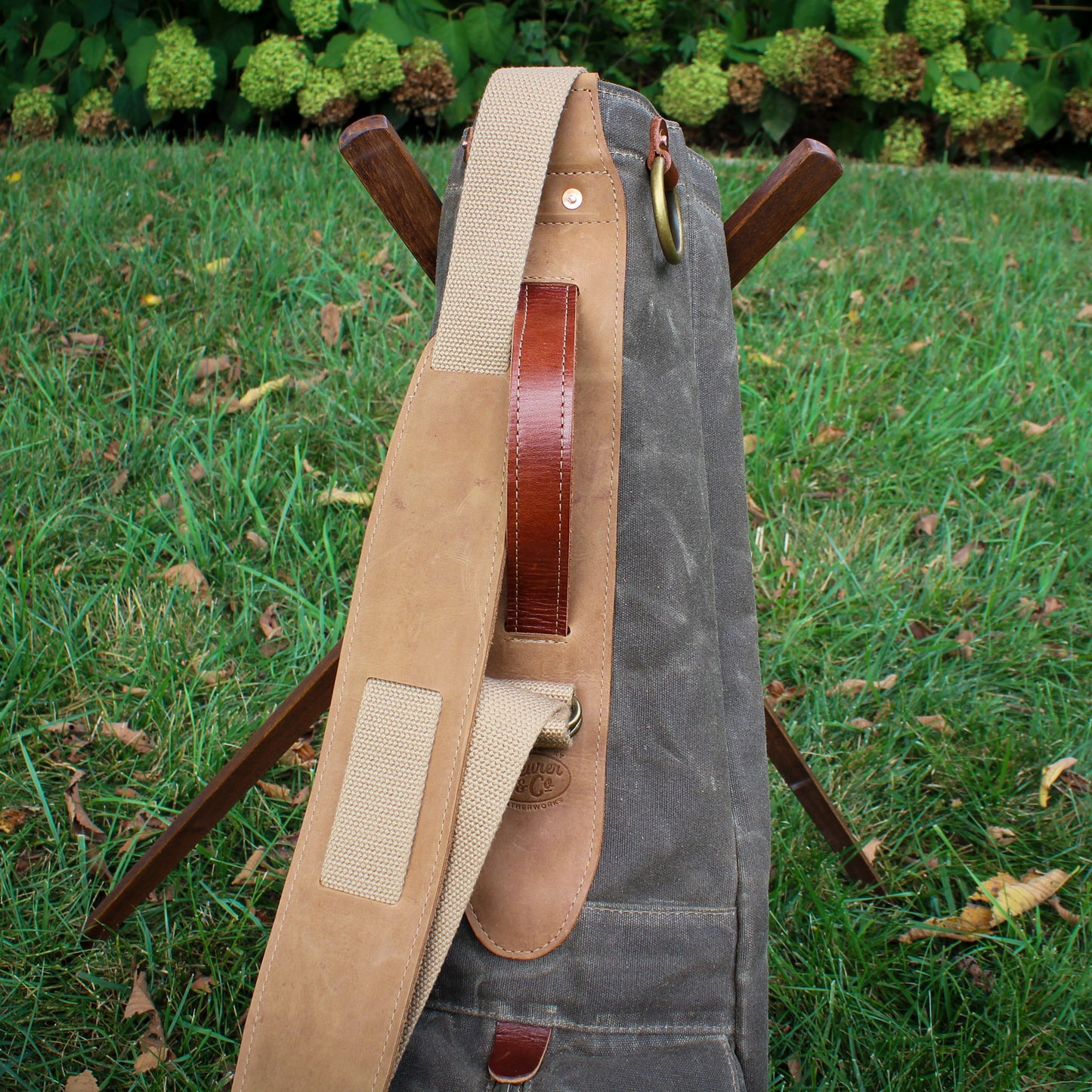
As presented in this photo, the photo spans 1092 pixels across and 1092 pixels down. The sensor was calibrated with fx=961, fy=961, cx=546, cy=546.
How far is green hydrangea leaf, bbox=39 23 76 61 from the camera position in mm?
4055

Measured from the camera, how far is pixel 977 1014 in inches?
54.2

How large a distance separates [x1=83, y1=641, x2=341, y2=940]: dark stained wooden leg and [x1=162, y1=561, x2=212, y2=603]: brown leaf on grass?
28.4 inches

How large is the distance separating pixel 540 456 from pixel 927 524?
5.84ft

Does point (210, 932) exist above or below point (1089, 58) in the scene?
below

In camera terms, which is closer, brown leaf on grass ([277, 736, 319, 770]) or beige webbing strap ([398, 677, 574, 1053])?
beige webbing strap ([398, 677, 574, 1053])

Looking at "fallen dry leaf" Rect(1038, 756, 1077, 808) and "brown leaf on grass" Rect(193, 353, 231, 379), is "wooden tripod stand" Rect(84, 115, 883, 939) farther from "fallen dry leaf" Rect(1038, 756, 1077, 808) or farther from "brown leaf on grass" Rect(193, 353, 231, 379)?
"brown leaf on grass" Rect(193, 353, 231, 379)

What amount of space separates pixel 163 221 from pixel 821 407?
6.81 feet

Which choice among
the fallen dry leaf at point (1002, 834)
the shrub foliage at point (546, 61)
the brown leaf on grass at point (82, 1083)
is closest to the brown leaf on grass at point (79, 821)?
the brown leaf on grass at point (82, 1083)

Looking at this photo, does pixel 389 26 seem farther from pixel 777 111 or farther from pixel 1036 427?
pixel 1036 427

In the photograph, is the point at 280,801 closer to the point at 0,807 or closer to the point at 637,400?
the point at 0,807

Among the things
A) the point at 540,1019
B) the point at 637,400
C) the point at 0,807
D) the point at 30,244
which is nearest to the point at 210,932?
the point at 0,807

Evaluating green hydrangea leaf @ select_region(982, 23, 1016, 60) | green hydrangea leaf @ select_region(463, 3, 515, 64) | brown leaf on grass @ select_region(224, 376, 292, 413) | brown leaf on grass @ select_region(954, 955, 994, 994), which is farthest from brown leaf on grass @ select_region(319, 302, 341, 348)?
green hydrangea leaf @ select_region(982, 23, 1016, 60)

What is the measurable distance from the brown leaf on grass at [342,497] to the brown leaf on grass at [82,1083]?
1.20 m

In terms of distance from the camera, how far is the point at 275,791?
1670mm
